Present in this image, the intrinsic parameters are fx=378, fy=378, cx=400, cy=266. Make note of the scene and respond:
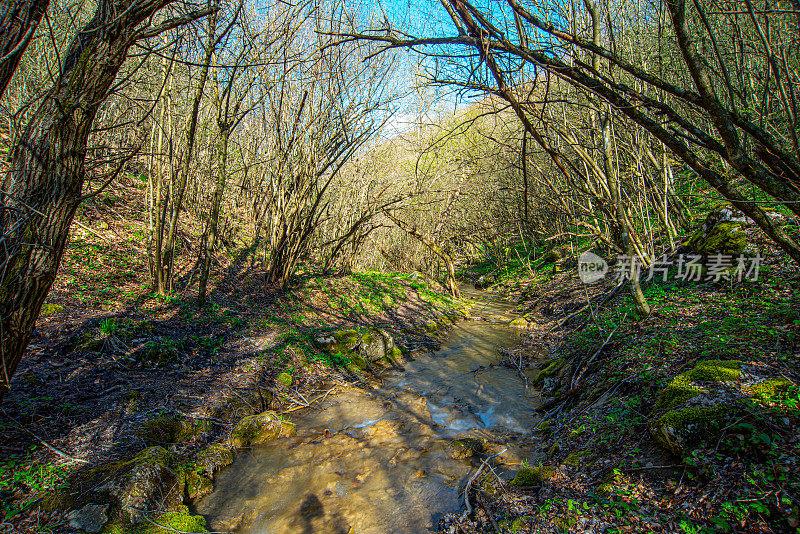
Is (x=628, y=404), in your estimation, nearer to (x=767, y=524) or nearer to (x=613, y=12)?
(x=767, y=524)

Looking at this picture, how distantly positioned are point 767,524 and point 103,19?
497 cm

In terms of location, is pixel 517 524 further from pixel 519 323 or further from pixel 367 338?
pixel 519 323

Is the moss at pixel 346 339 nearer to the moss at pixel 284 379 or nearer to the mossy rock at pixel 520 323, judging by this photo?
the moss at pixel 284 379

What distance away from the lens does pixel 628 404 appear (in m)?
3.62

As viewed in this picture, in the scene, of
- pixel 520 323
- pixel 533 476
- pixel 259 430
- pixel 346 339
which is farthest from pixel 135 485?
pixel 520 323

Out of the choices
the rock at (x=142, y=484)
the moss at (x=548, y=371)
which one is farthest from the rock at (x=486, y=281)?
the rock at (x=142, y=484)

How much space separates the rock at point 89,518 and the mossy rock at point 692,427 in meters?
4.07

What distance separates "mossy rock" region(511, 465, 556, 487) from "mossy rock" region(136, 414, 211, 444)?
10.3 ft

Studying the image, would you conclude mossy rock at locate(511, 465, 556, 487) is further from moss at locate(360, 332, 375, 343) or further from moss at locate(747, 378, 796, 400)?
moss at locate(360, 332, 375, 343)

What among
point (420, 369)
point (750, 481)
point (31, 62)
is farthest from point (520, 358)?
point (31, 62)

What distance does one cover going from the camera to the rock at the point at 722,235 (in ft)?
19.7

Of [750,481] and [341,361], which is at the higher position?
[750,481]

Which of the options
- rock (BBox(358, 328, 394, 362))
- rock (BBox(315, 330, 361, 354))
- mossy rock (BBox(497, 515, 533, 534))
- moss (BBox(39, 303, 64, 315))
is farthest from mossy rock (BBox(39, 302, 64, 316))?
mossy rock (BBox(497, 515, 533, 534))

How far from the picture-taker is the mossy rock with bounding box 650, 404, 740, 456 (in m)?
2.66
